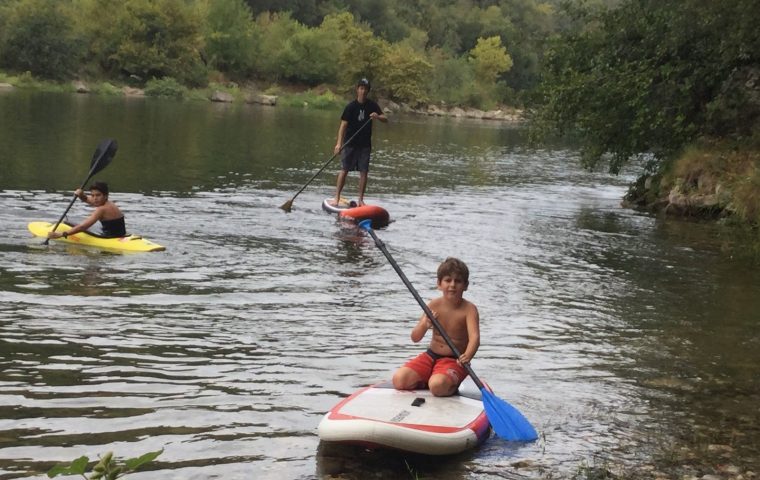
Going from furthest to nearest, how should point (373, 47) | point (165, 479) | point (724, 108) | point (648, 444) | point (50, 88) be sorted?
1. point (373, 47)
2. point (50, 88)
3. point (724, 108)
4. point (648, 444)
5. point (165, 479)

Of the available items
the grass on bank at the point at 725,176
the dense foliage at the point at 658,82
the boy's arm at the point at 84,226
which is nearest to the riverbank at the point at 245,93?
the dense foliage at the point at 658,82

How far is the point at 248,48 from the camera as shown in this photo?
3472 inches

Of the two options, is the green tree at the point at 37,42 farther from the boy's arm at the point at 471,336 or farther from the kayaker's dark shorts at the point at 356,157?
the boy's arm at the point at 471,336

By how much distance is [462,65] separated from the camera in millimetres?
106250

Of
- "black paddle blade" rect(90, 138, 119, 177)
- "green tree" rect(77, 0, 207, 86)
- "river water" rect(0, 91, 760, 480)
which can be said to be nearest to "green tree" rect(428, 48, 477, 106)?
"green tree" rect(77, 0, 207, 86)

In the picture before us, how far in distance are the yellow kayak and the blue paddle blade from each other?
6.59 metres

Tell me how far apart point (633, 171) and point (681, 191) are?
45.1 ft

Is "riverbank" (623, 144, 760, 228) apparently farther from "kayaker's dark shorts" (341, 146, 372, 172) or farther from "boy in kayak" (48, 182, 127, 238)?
"boy in kayak" (48, 182, 127, 238)

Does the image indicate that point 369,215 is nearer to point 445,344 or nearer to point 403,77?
point 445,344

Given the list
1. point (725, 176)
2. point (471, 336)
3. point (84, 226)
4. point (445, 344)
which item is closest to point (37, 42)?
point (725, 176)

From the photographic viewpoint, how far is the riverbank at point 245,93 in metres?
64.2

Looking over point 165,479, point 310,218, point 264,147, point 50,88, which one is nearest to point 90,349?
point 165,479

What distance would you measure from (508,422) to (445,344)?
0.93m

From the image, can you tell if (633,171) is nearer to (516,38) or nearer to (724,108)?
(724,108)
